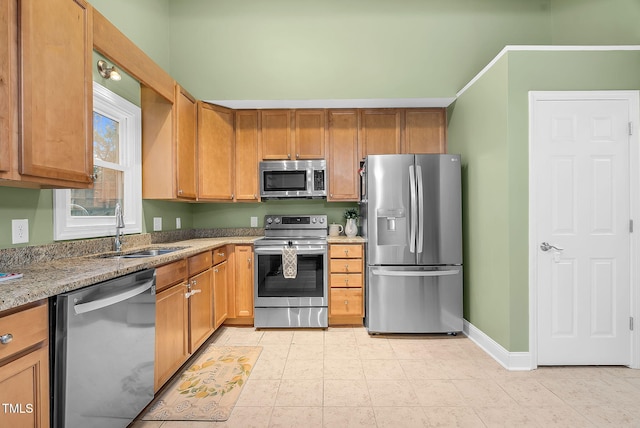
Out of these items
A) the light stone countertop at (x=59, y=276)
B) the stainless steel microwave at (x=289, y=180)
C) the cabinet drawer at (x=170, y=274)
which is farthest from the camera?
the stainless steel microwave at (x=289, y=180)

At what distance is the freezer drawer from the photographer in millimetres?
3188

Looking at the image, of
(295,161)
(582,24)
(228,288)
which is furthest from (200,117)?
(582,24)

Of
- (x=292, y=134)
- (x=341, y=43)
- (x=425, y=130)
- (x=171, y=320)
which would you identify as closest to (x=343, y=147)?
(x=292, y=134)

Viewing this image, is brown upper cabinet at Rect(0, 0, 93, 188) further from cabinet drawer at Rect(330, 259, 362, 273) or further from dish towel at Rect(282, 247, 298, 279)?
cabinet drawer at Rect(330, 259, 362, 273)

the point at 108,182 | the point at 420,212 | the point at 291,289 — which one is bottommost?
the point at 291,289

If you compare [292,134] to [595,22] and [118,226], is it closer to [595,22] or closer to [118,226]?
[118,226]

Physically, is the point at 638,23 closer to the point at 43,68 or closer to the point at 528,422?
the point at 528,422

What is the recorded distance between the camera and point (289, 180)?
3824mm

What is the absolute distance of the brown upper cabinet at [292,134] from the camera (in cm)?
384

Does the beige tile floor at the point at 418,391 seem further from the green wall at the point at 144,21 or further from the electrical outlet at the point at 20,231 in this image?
the green wall at the point at 144,21

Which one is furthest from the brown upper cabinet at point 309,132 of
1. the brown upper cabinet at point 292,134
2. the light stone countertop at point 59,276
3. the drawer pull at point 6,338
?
the drawer pull at point 6,338

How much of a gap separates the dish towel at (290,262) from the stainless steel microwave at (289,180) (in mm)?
766

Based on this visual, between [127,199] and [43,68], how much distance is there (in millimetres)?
1537

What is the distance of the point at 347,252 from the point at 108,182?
7.49ft
